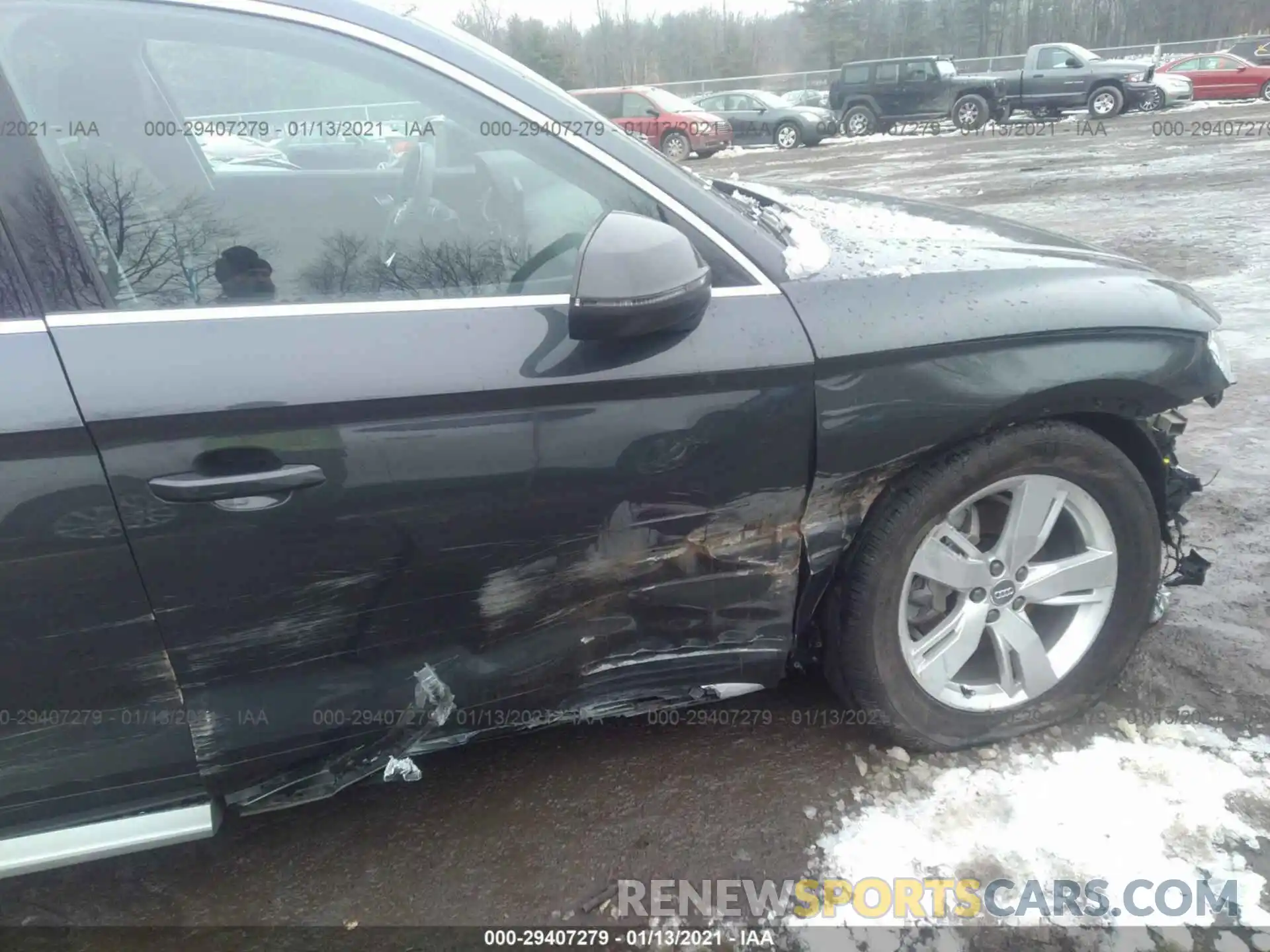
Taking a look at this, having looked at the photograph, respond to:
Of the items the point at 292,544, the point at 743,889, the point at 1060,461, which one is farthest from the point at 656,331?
the point at 743,889

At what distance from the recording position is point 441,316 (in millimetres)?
1722

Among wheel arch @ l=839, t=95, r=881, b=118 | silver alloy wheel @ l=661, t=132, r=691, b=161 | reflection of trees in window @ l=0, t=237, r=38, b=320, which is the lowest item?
silver alloy wheel @ l=661, t=132, r=691, b=161

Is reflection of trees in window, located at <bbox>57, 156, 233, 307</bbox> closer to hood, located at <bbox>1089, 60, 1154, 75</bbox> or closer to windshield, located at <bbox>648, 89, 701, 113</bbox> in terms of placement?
windshield, located at <bbox>648, 89, 701, 113</bbox>

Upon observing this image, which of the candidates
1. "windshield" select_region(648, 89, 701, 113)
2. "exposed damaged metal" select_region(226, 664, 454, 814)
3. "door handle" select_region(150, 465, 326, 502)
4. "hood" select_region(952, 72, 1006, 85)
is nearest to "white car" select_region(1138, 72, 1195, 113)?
"hood" select_region(952, 72, 1006, 85)

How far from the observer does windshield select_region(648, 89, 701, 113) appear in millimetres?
20703

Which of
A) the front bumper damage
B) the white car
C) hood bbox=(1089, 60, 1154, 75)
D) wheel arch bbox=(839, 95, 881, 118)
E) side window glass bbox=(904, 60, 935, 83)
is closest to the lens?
the front bumper damage

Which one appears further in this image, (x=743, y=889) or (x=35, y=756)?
(x=743, y=889)

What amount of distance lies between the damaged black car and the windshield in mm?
20072

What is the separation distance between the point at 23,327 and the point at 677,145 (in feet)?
68.6

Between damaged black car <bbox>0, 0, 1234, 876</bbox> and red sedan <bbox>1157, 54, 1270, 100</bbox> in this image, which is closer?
damaged black car <bbox>0, 0, 1234, 876</bbox>

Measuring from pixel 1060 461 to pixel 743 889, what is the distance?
1282 millimetres

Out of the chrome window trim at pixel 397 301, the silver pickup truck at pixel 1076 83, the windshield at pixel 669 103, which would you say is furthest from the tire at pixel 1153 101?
the chrome window trim at pixel 397 301

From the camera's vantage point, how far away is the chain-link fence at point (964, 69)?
30.9 m

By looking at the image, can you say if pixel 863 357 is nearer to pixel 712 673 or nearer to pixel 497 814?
pixel 712 673
